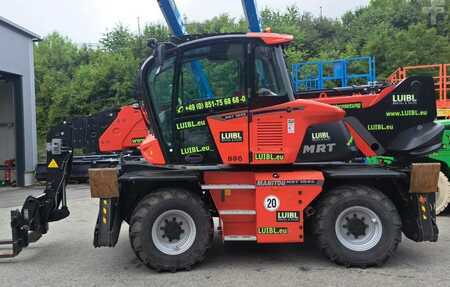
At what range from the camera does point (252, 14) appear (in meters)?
8.88

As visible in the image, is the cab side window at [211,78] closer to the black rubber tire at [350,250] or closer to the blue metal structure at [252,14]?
the black rubber tire at [350,250]

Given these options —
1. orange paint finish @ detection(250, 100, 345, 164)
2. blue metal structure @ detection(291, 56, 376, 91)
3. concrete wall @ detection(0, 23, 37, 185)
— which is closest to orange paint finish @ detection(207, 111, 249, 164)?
orange paint finish @ detection(250, 100, 345, 164)

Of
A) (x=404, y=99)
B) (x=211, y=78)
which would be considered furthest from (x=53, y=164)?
(x=404, y=99)

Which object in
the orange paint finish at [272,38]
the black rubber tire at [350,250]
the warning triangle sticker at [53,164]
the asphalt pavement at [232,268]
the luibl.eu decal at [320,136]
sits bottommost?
the asphalt pavement at [232,268]

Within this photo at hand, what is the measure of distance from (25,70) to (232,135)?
15587 mm

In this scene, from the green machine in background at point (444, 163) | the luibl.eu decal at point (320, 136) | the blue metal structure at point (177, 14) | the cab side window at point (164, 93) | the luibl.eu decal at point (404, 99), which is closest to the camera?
the cab side window at point (164, 93)

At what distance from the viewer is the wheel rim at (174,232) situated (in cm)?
674

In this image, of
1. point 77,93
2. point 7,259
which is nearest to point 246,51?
point 7,259

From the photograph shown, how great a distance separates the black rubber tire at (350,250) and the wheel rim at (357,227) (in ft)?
0.21

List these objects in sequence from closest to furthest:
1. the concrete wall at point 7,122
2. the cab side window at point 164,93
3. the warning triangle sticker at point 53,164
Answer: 1. the cab side window at point 164,93
2. the warning triangle sticker at point 53,164
3. the concrete wall at point 7,122

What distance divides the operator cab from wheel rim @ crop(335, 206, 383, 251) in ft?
5.69

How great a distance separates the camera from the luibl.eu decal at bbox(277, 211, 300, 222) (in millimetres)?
6789

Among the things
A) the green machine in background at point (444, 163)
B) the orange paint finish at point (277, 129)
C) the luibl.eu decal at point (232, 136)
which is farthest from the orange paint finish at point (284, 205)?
the green machine in background at point (444, 163)

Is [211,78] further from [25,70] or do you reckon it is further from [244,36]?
[25,70]
